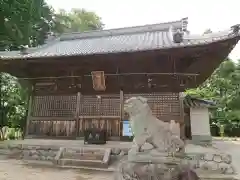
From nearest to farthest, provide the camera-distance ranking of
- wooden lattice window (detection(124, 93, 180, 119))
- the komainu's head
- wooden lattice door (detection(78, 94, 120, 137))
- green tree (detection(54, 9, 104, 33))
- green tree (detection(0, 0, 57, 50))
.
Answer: the komainu's head → wooden lattice window (detection(124, 93, 180, 119)) → wooden lattice door (detection(78, 94, 120, 137)) → green tree (detection(0, 0, 57, 50)) → green tree (detection(54, 9, 104, 33))

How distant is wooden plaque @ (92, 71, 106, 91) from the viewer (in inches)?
402

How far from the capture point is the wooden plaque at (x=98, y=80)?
1020 cm

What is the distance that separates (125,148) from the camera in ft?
26.9

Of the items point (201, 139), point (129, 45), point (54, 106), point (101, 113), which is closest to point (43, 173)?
point (101, 113)

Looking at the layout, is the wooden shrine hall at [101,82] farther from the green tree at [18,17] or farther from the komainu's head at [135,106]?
the komainu's head at [135,106]

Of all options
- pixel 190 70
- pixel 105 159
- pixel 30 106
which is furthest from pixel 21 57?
pixel 190 70

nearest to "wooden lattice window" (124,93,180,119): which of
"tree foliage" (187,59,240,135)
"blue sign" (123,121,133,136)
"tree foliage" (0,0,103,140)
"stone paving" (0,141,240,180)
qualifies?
"blue sign" (123,121,133,136)

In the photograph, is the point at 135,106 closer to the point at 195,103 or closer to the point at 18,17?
Result: the point at 18,17

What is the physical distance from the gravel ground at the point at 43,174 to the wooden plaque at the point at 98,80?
4127 mm

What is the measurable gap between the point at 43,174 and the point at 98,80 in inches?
189

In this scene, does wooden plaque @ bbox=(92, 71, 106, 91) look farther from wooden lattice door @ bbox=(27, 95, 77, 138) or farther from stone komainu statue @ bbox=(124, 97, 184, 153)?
stone komainu statue @ bbox=(124, 97, 184, 153)

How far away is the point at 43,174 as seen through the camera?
6.70 meters

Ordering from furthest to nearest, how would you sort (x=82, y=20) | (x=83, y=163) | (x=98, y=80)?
1. (x=82, y=20)
2. (x=98, y=80)
3. (x=83, y=163)

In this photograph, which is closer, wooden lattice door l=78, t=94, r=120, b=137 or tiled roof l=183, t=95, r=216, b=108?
wooden lattice door l=78, t=94, r=120, b=137
